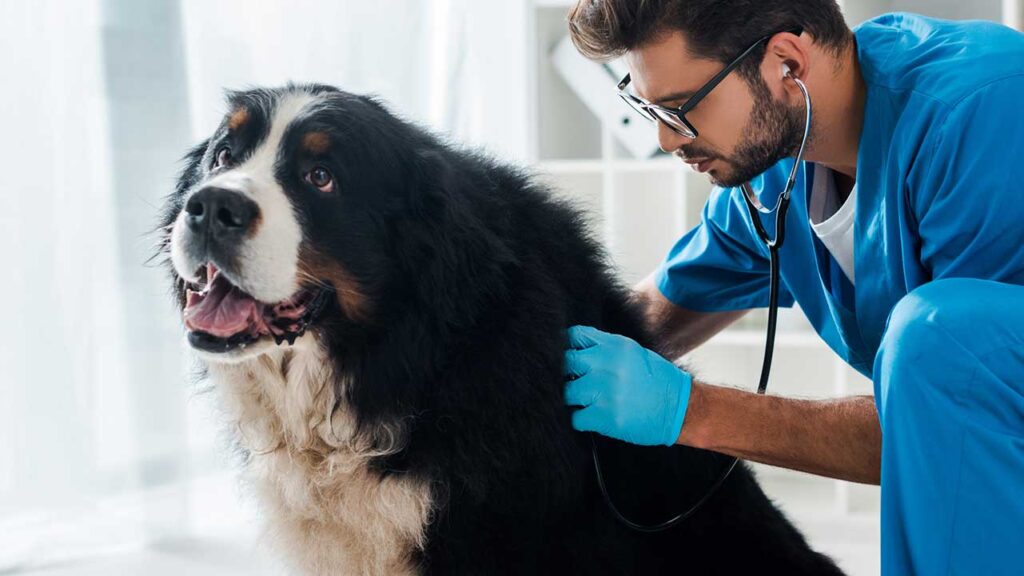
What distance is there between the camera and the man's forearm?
1.37 metres

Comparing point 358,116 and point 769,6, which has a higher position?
→ point 769,6

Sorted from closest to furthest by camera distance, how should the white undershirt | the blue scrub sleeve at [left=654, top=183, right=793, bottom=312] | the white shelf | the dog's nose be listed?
the dog's nose < the white undershirt < the blue scrub sleeve at [left=654, top=183, right=793, bottom=312] < the white shelf

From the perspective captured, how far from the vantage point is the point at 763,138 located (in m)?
1.47

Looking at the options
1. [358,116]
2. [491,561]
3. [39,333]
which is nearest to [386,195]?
[358,116]

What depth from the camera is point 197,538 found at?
2348 millimetres

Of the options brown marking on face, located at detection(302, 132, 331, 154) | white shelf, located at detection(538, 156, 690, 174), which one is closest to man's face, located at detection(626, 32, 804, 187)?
brown marking on face, located at detection(302, 132, 331, 154)

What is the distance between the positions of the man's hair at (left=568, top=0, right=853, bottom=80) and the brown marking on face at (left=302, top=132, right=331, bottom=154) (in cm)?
45

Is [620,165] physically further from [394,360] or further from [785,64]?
[394,360]

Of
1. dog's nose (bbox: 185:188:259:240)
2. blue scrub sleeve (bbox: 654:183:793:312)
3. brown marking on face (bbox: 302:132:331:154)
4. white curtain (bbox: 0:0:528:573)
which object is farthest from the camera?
white curtain (bbox: 0:0:528:573)

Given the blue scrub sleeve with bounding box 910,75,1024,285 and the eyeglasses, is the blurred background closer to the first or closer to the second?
the eyeglasses

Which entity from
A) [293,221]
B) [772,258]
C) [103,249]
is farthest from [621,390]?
[103,249]

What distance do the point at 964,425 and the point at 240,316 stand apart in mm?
895

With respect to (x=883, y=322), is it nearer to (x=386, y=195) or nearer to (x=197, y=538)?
(x=386, y=195)

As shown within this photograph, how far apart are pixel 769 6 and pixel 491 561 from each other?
85cm
